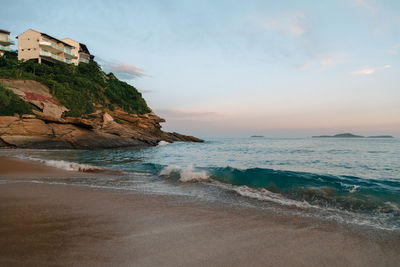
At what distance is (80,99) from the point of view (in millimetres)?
33875

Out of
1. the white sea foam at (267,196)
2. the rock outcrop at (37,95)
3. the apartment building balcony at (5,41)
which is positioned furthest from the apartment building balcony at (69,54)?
the white sea foam at (267,196)

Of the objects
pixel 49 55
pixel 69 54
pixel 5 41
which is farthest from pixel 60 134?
pixel 5 41

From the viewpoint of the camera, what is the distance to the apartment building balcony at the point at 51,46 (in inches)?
1675

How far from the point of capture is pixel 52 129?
22078 mm

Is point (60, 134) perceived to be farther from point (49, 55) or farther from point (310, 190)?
point (49, 55)

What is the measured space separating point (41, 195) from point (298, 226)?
5334 mm

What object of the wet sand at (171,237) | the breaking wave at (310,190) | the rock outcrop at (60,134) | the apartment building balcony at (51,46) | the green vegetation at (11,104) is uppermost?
the apartment building balcony at (51,46)

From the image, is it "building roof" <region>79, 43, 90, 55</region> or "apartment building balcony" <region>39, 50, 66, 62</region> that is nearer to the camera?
"apartment building balcony" <region>39, 50, 66, 62</region>

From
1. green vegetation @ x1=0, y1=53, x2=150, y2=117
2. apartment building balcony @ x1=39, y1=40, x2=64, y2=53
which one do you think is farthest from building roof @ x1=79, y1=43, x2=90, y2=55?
apartment building balcony @ x1=39, y1=40, x2=64, y2=53

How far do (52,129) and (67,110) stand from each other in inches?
366

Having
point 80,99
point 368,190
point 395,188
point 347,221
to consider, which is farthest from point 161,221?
point 80,99

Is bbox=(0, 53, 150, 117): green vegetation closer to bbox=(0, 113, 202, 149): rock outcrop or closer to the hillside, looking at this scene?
the hillside

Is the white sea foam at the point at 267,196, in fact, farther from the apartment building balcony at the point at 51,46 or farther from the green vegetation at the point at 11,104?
the apartment building balcony at the point at 51,46

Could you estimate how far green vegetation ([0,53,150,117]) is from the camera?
32.0 metres
